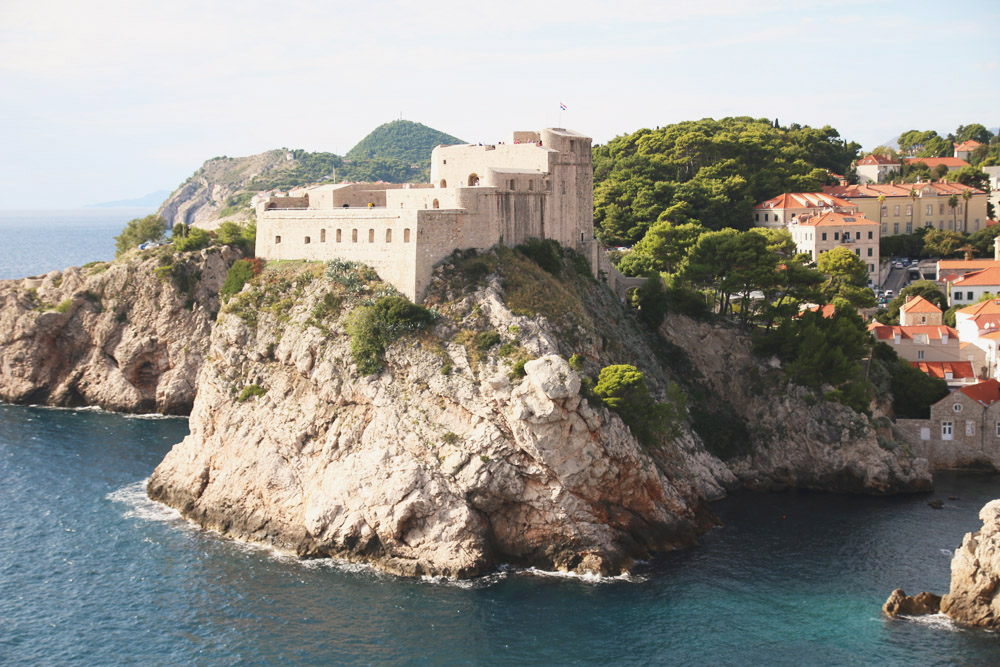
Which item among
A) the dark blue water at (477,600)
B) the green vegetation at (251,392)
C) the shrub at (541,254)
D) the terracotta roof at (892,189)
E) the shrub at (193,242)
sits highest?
the terracotta roof at (892,189)

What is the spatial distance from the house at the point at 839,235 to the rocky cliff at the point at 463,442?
31691 mm

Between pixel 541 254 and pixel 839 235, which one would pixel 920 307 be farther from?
pixel 541 254

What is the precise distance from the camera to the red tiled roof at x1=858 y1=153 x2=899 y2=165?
13074 centimetres

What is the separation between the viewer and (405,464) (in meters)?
49.5

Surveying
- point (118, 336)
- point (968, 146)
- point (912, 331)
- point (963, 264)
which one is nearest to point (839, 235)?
point (963, 264)

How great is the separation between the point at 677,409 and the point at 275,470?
23.5m

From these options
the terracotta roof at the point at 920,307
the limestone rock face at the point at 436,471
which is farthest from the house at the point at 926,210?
the limestone rock face at the point at 436,471

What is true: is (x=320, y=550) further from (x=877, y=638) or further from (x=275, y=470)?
(x=877, y=638)

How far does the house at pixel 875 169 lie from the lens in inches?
4958

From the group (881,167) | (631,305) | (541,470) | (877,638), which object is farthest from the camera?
(881,167)

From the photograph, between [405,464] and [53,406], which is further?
[53,406]

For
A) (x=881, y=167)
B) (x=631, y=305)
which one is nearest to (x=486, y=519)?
(x=631, y=305)

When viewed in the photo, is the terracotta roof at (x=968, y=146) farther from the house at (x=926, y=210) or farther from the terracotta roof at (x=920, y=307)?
the terracotta roof at (x=920, y=307)

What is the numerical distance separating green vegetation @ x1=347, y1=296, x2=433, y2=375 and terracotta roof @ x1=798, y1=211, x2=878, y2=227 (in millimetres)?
50300
